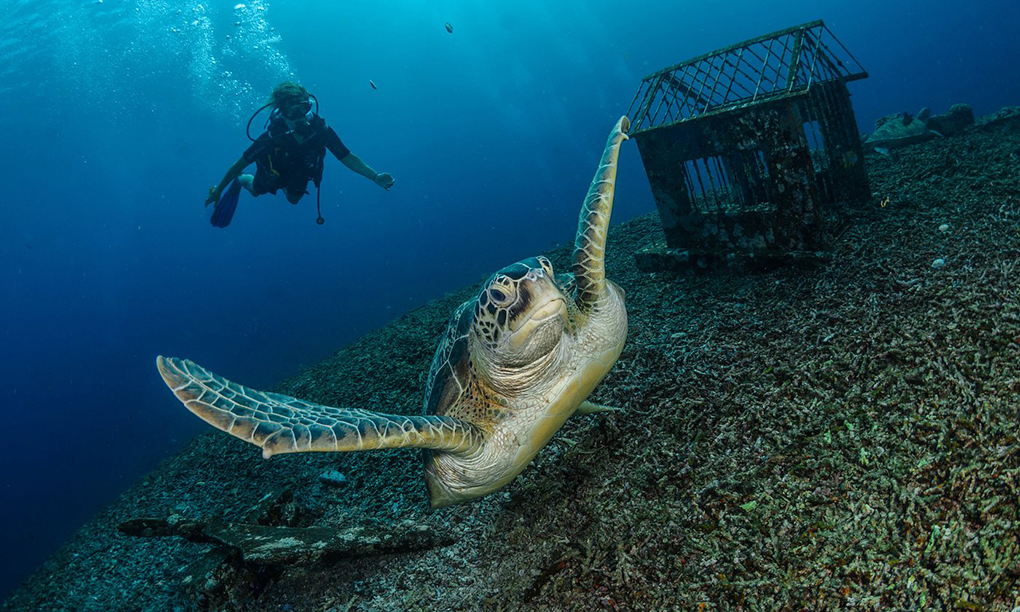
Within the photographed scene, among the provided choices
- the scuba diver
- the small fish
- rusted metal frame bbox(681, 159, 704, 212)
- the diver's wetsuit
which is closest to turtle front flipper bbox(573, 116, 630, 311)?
rusted metal frame bbox(681, 159, 704, 212)

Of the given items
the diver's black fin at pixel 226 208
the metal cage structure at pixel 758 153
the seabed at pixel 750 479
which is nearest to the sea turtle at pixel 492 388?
the seabed at pixel 750 479

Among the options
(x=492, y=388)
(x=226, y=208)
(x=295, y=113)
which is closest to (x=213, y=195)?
(x=226, y=208)

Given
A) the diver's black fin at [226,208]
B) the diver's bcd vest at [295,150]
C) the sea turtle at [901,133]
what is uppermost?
the diver's bcd vest at [295,150]

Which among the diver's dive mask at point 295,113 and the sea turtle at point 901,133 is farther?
the diver's dive mask at point 295,113

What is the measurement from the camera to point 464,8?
72.3 metres

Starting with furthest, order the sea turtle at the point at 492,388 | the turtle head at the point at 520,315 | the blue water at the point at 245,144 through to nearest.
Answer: the blue water at the point at 245,144 < the turtle head at the point at 520,315 < the sea turtle at the point at 492,388

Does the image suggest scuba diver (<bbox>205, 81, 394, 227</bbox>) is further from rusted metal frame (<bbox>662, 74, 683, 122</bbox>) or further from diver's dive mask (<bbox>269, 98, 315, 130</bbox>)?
rusted metal frame (<bbox>662, 74, 683, 122</bbox>)

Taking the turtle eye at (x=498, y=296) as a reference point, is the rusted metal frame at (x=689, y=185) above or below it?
below

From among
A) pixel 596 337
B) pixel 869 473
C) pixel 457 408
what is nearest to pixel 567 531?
pixel 457 408

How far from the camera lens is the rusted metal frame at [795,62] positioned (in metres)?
3.21

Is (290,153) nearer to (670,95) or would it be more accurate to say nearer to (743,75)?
(670,95)

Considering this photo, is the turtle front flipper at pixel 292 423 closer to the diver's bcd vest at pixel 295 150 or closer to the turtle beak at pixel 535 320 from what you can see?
the turtle beak at pixel 535 320

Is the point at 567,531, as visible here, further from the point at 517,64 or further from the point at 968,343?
the point at 517,64

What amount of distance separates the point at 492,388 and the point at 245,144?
7874cm
